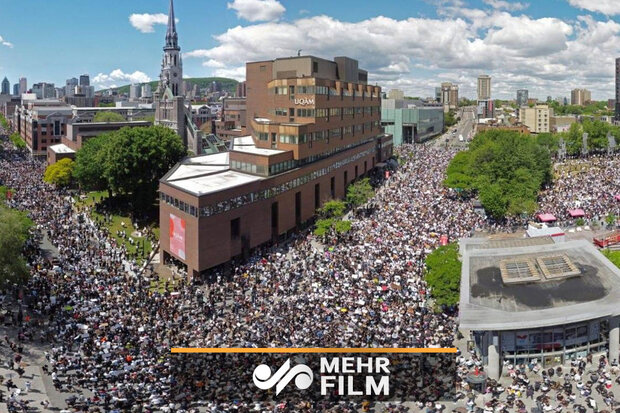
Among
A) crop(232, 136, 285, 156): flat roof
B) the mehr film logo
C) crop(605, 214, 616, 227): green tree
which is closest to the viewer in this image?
the mehr film logo

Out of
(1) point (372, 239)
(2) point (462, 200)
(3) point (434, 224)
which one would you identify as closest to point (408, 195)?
(2) point (462, 200)

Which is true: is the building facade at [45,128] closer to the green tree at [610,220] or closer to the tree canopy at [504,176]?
the tree canopy at [504,176]

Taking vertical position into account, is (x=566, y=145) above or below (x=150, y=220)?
above

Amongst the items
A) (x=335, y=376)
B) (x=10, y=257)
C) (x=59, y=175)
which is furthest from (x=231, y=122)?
(x=335, y=376)

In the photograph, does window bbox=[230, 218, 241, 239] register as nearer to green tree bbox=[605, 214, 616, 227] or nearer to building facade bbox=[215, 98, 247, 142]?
green tree bbox=[605, 214, 616, 227]

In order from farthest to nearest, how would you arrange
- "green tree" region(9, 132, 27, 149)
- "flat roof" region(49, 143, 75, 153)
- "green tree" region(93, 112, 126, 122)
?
"green tree" region(9, 132, 27, 149)
"green tree" region(93, 112, 126, 122)
"flat roof" region(49, 143, 75, 153)

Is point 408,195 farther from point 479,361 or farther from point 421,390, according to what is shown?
point 421,390

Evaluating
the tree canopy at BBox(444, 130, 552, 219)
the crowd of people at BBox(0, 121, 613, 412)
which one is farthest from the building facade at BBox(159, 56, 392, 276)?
the tree canopy at BBox(444, 130, 552, 219)
